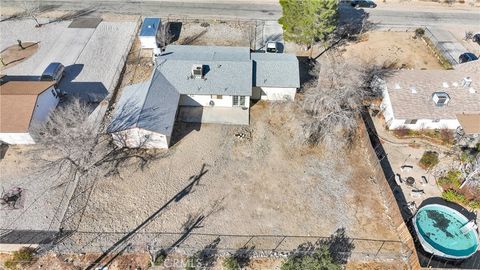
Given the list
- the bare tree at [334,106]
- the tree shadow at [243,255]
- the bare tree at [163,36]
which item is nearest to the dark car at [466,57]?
the bare tree at [334,106]

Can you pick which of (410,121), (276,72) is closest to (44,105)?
(276,72)

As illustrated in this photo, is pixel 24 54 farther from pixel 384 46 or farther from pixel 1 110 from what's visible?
pixel 384 46

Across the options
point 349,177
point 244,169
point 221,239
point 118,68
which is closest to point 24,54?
point 118,68

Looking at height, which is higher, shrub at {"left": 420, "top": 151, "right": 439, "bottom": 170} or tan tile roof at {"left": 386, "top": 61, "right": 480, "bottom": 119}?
tan tile roof at {"left": 386, "top": 61, "right": 480, "bottom": 119}

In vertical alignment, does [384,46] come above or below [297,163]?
above

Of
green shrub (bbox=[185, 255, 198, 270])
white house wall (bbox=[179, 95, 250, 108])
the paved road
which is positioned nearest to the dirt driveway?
green shrub (bbox=[185, 255, 198, 270])

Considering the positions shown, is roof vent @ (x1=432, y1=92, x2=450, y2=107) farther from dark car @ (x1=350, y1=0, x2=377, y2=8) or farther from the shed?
the shed

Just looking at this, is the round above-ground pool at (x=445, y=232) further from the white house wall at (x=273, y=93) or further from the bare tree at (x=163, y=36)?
the bare tree at (x=163, y=36)
